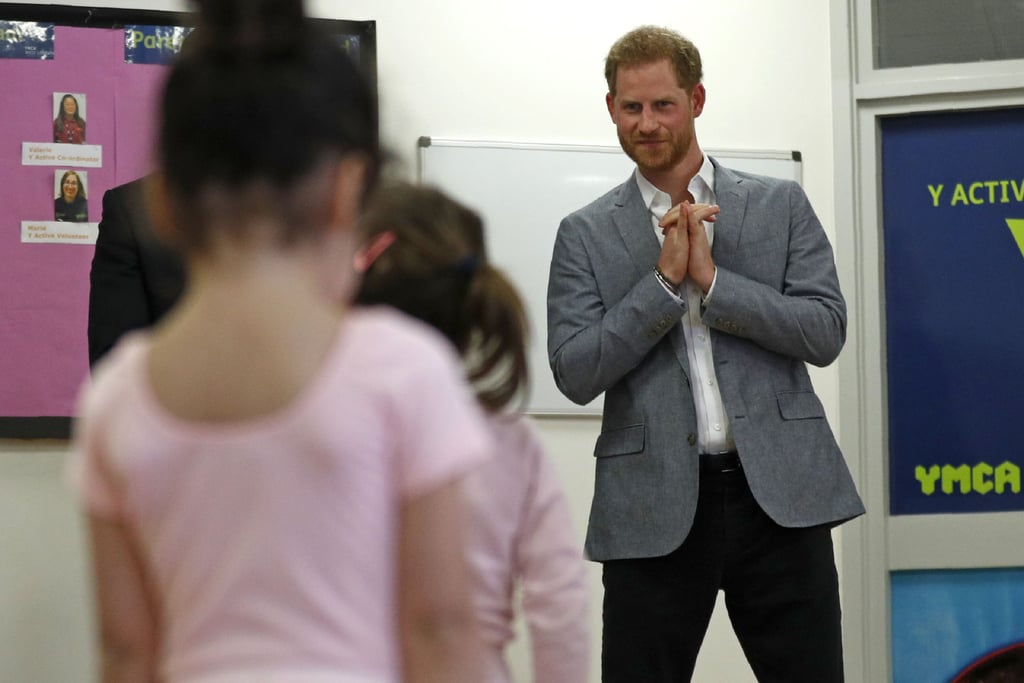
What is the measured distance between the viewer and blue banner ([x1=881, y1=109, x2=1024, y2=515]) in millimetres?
3930

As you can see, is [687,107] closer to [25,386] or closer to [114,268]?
[114,268]

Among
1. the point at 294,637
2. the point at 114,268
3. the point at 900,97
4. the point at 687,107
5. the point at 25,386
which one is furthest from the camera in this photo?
the point at 900,97

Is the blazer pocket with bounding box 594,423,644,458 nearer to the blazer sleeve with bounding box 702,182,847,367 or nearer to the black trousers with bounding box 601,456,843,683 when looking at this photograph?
the black trousers with bounding box 601,456,843,683

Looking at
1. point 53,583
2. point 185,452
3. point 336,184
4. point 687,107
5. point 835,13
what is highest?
point 835,13

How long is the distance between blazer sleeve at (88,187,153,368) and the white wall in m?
1.24

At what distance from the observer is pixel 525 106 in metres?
3.84

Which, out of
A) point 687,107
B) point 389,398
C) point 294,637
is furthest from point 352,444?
point 687,107

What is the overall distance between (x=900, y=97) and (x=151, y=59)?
89.2 inches

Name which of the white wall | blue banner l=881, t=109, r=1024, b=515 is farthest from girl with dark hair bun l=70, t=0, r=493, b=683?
blue banner l=881, t=109, r=1024, b=515

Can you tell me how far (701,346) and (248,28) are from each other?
1.67 meters

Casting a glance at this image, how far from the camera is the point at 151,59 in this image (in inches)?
143

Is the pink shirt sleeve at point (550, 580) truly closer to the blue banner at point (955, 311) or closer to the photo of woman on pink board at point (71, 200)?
the photo of woman on pink board at point (71, 200)

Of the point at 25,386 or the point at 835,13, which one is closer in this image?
the point at 25,386

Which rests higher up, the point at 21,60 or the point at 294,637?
the point at 21,60
